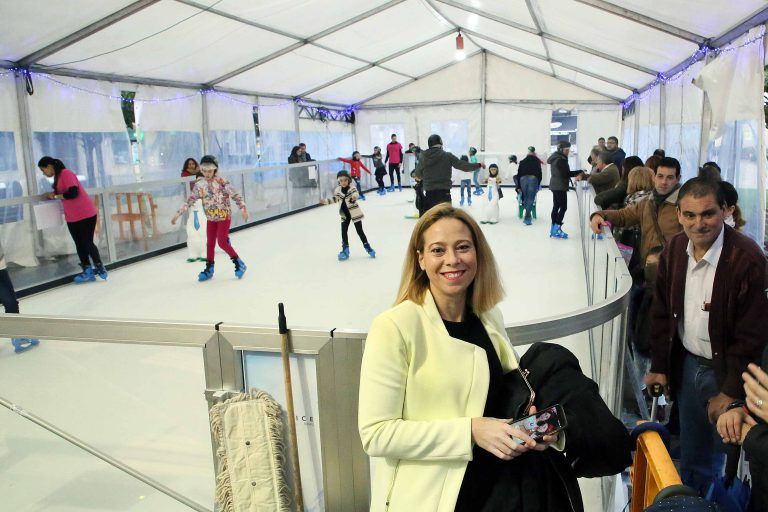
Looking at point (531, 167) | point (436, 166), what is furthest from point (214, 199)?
point (531, 167)

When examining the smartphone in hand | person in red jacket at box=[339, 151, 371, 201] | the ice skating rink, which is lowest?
the ice skating rink

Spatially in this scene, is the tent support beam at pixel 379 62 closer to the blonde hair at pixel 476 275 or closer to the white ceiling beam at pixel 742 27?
the white ceiling beam at pixel 742 27

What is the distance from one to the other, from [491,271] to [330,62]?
1281 centimetres

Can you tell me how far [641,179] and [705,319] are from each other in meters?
2.10

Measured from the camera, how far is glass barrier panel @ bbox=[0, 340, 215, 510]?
2105mm

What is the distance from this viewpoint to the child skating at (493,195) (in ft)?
32.6

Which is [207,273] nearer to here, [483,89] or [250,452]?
[250,452]

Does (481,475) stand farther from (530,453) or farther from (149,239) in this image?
(149,239)

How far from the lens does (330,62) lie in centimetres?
1341

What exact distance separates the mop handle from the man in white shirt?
120 centimetres

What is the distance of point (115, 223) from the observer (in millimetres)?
7391

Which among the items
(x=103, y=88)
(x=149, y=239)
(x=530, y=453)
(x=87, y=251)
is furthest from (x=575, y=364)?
(x=103, y=88)

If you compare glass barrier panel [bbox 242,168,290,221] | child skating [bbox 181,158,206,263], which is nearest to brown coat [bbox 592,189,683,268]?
child skating [bbox 181,158,206,263]

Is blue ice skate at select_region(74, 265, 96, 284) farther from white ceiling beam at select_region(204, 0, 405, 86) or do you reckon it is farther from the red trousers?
white ceiling beam at select_region(204, 0, 405, 86)
